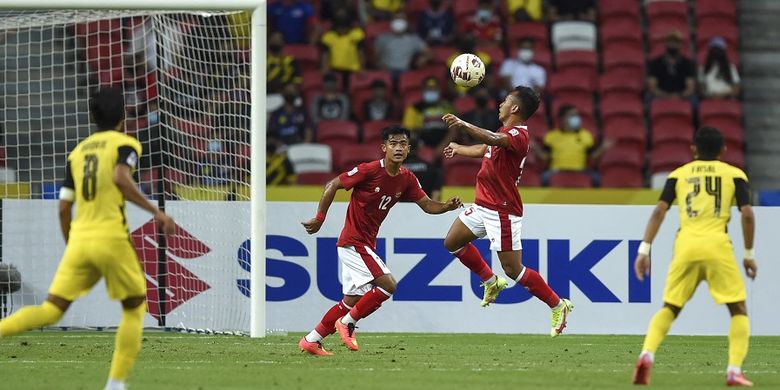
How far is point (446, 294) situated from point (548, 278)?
108cm

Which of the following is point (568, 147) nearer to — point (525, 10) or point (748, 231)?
point (525, 10)

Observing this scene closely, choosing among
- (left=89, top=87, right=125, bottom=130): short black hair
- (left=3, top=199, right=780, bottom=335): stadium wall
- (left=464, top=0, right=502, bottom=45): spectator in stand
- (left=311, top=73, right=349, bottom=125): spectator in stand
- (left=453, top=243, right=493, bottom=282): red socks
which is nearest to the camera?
(left=89, top=87, right=125, bottom=130): short black hair

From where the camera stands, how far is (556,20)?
21328 mm

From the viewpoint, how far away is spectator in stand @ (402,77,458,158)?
18797 millimetres

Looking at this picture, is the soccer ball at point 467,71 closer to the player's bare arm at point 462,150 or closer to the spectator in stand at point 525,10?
the player's bare arm at point 462,150

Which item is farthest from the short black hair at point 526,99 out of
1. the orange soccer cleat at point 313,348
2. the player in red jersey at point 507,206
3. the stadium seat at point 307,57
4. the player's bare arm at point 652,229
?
the stadium seat at point 307,57

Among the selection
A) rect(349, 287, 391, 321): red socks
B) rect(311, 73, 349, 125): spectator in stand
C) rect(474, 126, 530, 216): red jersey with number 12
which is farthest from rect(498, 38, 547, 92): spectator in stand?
rect(349, 287, 391, 321): red socks

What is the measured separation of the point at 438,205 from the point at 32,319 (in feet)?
15.0

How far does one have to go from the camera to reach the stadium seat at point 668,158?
62.9 feet

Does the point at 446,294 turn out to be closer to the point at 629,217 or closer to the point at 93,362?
the point at 629,217

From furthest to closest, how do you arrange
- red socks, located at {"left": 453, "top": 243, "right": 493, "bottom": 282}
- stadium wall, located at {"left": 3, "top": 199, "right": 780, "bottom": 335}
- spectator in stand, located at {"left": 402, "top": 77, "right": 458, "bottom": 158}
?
spectator in stand, located at {"left": 402, "top": 77, "right": 458, "bottom": 158}
stadium wall, located at {"left": 3, "top": 199, "right": 780, "bottom": 335}
red socks, located at {"left": 453, "top": 243, "right": 493, "bottom": 282}

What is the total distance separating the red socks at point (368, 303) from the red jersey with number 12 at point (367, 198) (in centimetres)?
43

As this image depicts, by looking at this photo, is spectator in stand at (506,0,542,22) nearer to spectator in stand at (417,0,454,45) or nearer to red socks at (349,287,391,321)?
spectator in stand at (417,0,454,45)

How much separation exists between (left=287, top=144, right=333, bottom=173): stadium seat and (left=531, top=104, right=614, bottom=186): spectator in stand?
2827 mm
